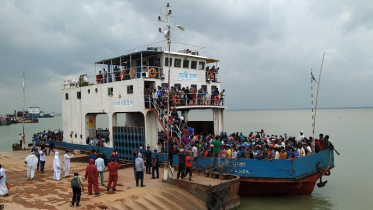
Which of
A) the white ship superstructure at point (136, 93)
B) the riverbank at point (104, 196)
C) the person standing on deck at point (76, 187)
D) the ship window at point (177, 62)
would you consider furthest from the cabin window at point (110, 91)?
the person standing on deck at point (76, 187)

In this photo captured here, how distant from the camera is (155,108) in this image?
15.6 meters

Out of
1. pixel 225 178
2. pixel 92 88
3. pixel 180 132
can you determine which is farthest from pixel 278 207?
pixel 92 88

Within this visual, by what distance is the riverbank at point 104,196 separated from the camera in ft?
31.3

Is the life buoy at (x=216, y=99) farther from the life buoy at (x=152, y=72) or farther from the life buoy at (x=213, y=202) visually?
the life buoy at (x=213, y=202)

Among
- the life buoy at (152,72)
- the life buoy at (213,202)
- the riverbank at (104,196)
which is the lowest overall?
the life buoy at (213,202)

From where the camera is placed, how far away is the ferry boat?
1265cm

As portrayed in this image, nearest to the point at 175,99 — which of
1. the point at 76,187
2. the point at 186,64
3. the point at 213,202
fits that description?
the point at 186,64

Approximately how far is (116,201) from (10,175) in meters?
7.60

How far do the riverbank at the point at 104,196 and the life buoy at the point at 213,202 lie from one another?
0.22 metres

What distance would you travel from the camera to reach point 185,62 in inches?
738

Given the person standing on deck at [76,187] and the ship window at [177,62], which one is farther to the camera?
the ship window at [177,62]

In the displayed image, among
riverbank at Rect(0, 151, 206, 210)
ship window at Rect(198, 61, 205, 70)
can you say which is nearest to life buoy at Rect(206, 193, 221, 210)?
riverbank at Rect(0, 151, 206, 210)

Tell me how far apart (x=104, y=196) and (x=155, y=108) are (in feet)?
20.5

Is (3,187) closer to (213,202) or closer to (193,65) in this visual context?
(213,202)
